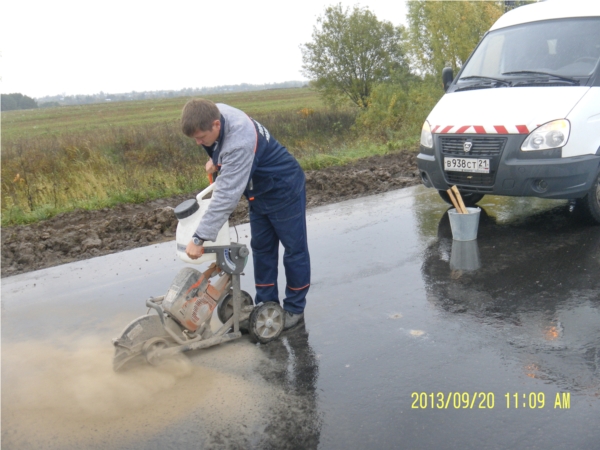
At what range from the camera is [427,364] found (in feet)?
13.2

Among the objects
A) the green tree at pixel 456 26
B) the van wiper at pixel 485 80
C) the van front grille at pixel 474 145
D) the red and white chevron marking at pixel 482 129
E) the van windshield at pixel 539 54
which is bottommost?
the van front grille at pixel 474 145

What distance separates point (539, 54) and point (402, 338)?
4.68 m

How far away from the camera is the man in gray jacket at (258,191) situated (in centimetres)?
413

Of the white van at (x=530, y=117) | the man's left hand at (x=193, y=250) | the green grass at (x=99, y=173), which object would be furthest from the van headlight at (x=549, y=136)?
the green grass at (x=99, y=173)

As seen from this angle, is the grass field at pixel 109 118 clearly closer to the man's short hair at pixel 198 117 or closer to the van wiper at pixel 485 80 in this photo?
the van wiper at pixel 485 80

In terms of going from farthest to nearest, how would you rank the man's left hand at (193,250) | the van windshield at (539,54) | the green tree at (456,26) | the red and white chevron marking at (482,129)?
the green tree at (456,26) → the van windshield at (539,54) → the red and white chevron marking at (482,129) → the man's left hand at (193,250)

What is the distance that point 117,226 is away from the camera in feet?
27.3

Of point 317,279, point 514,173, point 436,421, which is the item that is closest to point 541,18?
point 514,173

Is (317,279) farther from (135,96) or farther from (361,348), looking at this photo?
(135,96)

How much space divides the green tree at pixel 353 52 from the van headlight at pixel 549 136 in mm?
22272

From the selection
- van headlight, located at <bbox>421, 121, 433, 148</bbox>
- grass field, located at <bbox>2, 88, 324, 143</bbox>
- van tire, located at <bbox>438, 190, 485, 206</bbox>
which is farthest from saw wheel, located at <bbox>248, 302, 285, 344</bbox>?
grass field, located at <bbox>2, 88, 324, 143</bbox>

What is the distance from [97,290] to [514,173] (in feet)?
15.0

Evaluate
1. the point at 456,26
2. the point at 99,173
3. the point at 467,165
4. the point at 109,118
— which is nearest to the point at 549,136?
the point at 467,165

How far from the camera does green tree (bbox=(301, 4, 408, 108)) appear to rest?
92.6ft
